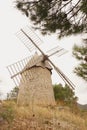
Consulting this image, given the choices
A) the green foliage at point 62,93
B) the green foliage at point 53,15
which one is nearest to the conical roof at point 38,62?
the green foliage at point 62,93

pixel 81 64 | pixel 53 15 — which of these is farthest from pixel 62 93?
pixel 53 15

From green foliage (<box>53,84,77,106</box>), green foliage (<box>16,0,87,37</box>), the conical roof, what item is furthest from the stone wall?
green foliage (<box>16,0,87,37</box>)

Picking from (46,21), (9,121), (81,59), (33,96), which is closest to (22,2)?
(46,21)

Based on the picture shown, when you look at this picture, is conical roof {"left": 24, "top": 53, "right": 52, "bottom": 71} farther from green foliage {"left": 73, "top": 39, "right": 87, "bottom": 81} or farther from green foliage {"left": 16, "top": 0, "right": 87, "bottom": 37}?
green foliage {"left": 16, "top": 0, "right": 87, "bottom": 37}

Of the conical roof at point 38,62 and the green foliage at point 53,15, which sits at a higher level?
the conical roof at point 38,62

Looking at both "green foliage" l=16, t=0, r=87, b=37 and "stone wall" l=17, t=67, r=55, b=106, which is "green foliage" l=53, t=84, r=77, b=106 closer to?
"stone wall" l=17, t=67, r=55, b=106

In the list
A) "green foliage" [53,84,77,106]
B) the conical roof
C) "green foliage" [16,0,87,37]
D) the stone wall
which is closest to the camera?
Answer: "green foliage" [16,0,87,37]

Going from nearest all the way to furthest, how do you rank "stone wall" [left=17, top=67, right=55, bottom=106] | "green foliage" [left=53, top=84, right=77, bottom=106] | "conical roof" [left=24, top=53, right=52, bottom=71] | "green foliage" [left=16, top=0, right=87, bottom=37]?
"green foliage" [left=16, top=0, right=87, bottom=37] → "stone wall" [left=17, top=67, right=55, bottom=106] → "conical roof" [left=24, top=53, right=52, bottom=71] → "green foliage" [left=53, top=84, right=77, bottom=106]

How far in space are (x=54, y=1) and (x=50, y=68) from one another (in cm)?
1676

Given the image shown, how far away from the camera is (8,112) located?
1020cm

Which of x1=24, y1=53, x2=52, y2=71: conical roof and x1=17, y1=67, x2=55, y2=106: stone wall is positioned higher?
x1=24, y1=53, x2=52, y2=71: conical roof

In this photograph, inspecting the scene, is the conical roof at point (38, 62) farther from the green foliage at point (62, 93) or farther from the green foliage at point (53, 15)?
the green foliage at point (53, 15)

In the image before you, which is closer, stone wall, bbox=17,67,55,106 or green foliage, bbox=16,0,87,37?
green foliage, bbox=16,0,87,37

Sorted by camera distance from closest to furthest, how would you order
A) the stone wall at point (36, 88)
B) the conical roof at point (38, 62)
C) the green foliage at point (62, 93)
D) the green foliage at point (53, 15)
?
the green foliage at point (53, 15), the stone wall at point (36, 88), the conical roof at point (38, 62), the green foliage at point (62, 93)
